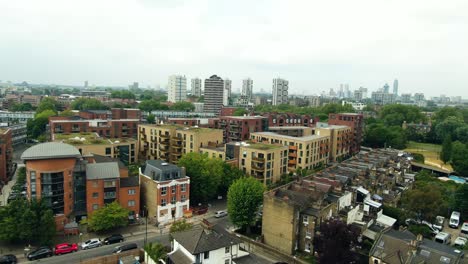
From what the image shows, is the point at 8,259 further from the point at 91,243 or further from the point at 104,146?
the point at 104,146

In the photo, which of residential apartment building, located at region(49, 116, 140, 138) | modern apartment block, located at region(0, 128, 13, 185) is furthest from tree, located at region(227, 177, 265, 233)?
residential apartment building, located at region(49, 116, 140, 138)

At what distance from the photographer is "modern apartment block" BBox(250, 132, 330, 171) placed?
238 feet

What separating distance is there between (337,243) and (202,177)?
2613cm

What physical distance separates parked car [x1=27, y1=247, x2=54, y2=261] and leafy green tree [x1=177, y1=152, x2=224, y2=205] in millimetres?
21633

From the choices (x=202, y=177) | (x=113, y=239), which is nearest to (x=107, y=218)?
(x=113, y=239)

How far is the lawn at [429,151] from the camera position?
284ft

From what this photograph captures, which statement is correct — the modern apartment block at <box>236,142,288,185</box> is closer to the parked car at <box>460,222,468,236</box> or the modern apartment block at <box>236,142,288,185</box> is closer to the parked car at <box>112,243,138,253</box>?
the parked car at <box>112,243,138,253</box>

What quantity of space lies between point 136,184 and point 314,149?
4324 centimetres

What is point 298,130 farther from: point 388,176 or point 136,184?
point 136,184

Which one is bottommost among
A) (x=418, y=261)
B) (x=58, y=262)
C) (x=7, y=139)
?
(x=58, y=262)

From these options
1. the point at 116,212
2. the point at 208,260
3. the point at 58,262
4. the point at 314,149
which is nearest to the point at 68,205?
the point at 116,212

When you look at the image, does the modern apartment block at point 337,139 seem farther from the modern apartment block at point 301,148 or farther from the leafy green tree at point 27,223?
the leafy green tree at point 27,223

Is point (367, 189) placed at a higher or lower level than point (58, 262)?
higher

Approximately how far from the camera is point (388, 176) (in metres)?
60.3
